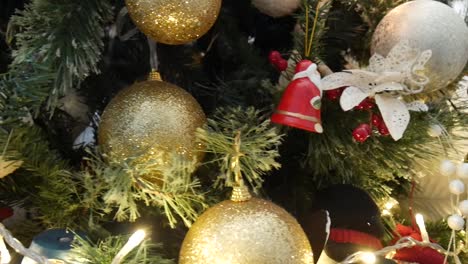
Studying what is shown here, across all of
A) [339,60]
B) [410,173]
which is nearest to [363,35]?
[339,60]

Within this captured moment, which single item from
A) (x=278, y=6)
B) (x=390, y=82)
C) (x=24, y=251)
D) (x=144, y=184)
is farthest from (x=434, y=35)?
(x=24, y=251)

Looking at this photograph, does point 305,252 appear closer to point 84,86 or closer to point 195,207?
point 195,207

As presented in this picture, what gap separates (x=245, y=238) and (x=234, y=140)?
0.08 metres

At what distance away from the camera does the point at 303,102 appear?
45cm

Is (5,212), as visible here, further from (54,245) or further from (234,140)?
(234,140)

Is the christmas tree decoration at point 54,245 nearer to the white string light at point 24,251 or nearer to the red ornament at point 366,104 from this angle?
the white string light at point 24,251

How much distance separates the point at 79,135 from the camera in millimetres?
651

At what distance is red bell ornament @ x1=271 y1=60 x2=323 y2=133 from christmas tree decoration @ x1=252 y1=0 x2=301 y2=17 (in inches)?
5.4

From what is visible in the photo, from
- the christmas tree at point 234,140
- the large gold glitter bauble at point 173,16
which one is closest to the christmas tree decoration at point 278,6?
the christmas tree at point 234,140

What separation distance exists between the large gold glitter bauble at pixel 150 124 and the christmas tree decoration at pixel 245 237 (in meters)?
0.08

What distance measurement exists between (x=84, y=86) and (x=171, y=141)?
0.21 metres

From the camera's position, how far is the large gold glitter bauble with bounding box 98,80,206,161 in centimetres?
44

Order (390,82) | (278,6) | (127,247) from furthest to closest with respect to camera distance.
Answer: (278,6), (390,82), (127,247)

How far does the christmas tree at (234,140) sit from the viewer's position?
1.33 ft
